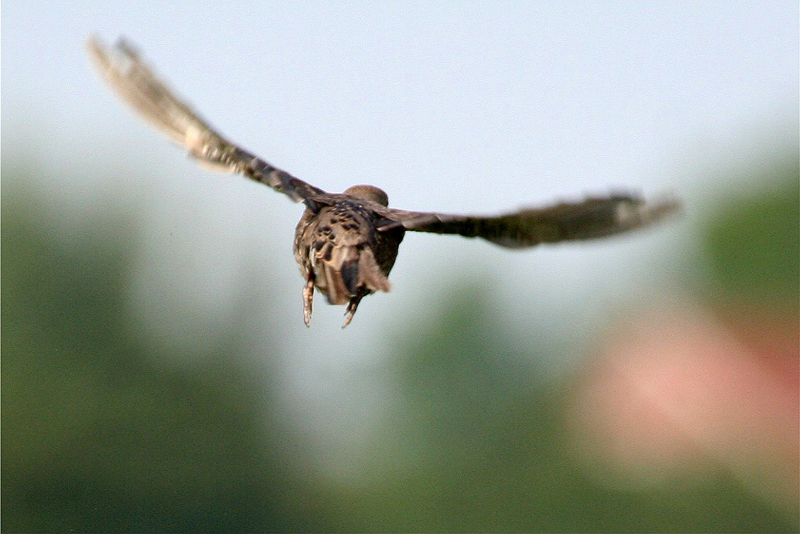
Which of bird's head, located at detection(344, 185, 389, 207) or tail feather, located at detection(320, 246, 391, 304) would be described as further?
bird's head, located at detection(344, 185, 389, 207)

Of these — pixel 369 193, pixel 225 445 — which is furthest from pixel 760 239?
pixel 369 193

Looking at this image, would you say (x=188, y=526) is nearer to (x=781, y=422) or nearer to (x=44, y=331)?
(x=44, y=331)

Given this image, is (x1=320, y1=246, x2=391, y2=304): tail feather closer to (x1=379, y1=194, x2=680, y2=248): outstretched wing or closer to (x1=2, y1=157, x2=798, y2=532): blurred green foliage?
(x1=379, y1=194, x2=680, y2=248): outstretched wing

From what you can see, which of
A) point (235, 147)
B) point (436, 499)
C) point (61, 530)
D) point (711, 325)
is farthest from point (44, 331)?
point (235, 147)

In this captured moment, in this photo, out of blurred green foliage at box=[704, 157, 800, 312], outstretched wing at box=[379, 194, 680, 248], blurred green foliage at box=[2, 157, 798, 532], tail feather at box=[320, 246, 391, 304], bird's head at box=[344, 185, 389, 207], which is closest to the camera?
tail feather at box=[320, 246, 391, 304]

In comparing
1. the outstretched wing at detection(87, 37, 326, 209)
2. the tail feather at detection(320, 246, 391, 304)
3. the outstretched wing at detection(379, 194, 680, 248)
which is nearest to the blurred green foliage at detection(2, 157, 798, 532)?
the outstretched wing at detection(87, 37, 326, 209)

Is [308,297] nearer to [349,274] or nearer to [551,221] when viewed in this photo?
[349,274]
